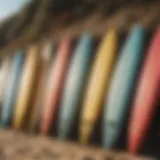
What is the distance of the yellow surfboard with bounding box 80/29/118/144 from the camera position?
84 centimetres

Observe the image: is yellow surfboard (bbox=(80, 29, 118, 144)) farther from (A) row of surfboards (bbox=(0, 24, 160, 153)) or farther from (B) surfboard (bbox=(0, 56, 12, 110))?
(B) surfboard (bbox=(0, 56, 12, 110))

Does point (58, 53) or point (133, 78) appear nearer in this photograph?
point (133, 78)

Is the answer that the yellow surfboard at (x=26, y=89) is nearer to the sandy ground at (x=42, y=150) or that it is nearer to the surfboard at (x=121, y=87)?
the sandy ground at (x=42, y=150)

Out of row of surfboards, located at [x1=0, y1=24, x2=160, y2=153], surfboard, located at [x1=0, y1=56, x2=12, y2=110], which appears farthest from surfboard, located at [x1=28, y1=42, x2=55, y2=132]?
surfboard, located at [x1=0, y1=56, x2=12, y2=110]

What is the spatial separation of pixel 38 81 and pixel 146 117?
321 millimetres

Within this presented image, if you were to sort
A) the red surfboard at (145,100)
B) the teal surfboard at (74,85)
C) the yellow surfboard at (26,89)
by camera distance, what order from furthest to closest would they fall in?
the yellow surfboard at (26,89)
the teal surfboard at (74,85)
the red surfboard at (145,100)

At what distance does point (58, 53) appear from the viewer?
977 millimetres

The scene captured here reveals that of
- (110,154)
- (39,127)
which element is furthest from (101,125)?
(39,127)

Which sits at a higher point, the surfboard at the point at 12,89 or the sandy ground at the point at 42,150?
the surfboard at the point at 12,89

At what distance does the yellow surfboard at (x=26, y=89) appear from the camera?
3.27 ft

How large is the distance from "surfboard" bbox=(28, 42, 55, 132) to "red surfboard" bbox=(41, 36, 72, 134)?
19 mm

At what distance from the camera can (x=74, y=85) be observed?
35.2 inches

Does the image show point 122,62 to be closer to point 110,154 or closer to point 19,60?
point 110,154

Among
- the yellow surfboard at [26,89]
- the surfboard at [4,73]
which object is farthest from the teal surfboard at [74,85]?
the surfboard at [4,73]
